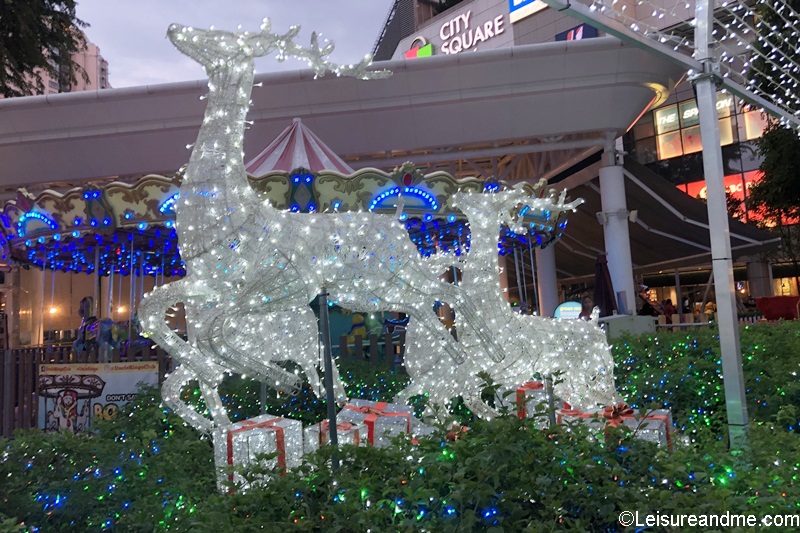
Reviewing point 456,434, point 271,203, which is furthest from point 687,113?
point 456,434

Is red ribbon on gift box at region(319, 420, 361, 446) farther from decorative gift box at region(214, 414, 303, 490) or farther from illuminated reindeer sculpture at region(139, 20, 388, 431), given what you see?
illuminated reindeer sculpture at region(139, 20, 388, 431)

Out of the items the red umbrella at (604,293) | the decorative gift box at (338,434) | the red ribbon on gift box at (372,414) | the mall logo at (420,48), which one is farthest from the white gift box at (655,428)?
the mall logo at (420,48)

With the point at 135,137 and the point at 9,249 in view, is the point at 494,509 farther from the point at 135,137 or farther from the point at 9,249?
the point at 135,137

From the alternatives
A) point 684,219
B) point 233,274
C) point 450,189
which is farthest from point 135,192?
point 684,219

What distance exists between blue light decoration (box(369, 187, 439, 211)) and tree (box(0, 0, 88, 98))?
10067 millimetres

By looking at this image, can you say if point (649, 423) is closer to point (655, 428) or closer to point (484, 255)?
point (655, 428)

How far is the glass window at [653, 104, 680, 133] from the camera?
26969 millimetres

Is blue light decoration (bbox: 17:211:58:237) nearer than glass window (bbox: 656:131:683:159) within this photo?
Yes

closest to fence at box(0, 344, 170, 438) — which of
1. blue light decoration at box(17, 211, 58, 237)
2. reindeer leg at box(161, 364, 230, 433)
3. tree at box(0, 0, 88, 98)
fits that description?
blue light decoration at box(17, 211, 58, 237)

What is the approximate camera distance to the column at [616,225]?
555 inches

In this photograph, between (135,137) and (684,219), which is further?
(684,219)

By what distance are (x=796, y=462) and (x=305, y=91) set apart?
40.2 feet

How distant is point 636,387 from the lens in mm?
5973

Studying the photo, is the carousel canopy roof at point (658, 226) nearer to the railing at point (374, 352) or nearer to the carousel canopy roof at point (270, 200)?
the carousel canopy roof at point (270, 200)
